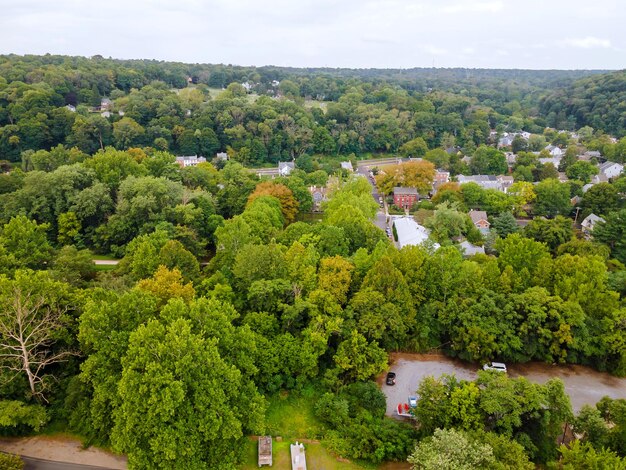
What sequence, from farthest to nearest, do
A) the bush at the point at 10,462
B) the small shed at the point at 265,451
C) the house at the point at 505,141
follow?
the house at the point at 505,141 → the small shed at the point at 265,451 → the bush at the point at 10,462

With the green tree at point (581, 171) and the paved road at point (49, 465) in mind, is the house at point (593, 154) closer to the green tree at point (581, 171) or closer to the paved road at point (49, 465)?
A: the green tree at point (581, 171)

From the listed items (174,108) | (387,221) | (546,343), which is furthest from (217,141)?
(546,343)

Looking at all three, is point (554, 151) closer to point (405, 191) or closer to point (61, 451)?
point (405, 191)

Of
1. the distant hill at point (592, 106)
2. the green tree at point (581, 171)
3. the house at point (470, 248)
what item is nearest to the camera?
the house at point (470, 248)

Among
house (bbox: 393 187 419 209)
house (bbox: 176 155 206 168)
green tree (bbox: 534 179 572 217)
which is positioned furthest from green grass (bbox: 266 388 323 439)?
house (bbox: 176 155 206 168)

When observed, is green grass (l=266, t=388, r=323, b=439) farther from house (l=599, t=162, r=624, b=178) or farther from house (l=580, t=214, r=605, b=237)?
house (l=599, t=162, r=624, b=178)

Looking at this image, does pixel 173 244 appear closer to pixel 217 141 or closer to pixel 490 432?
pixel 490 432

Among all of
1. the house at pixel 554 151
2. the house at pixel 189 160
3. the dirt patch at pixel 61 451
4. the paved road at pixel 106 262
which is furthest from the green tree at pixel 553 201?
the dirt patch at pixel 61 451
